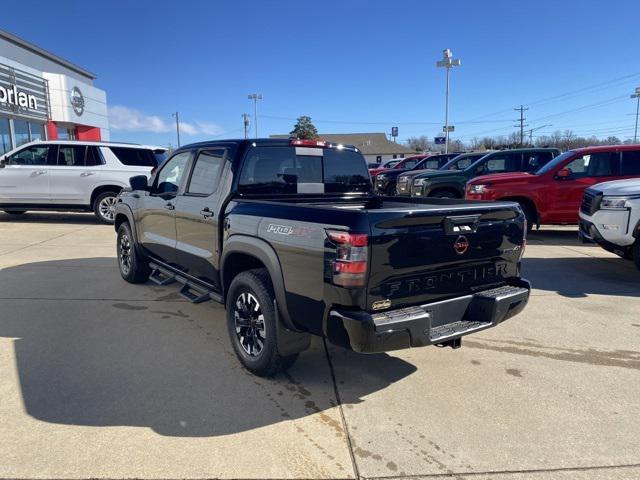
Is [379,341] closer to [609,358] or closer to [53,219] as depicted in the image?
[609,358]

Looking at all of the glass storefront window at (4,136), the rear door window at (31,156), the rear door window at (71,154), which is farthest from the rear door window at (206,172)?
the glass storefront window at (4,136)

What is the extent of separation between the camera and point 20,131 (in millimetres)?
21125

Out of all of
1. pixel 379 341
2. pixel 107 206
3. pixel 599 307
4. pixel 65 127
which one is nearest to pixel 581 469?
pixel 379 341

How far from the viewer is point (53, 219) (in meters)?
12.8

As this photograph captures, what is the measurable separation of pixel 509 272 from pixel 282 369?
1927 mm

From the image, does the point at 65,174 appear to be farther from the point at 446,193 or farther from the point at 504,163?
the point at 504,163

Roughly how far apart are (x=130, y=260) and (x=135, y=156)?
641 centimetres

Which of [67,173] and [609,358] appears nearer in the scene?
[609,358]

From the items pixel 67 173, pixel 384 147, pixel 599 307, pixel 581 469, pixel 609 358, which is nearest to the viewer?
pixel 581 469

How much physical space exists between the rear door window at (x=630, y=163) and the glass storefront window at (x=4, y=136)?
2218cm

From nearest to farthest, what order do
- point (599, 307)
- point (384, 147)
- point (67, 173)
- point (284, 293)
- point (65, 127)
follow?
point (284, 293), point (599, 307), point (67, 173), point (65, 127), point (384, 147)

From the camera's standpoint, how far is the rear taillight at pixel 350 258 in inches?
105

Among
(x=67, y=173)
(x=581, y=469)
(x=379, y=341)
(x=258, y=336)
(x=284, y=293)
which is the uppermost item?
(x=67, y=173)

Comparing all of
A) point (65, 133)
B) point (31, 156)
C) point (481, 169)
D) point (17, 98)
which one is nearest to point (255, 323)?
point (481, 169)
